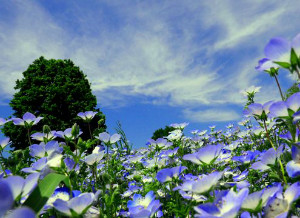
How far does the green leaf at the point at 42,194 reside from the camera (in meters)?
0.96

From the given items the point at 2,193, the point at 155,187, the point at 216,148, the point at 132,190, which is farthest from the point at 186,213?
the point at 132,190

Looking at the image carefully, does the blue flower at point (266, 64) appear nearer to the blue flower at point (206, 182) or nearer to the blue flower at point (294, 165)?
the blue flower at point (294, 165)

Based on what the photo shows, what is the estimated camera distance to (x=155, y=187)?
219cm

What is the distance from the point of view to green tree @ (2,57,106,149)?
16.1 meters

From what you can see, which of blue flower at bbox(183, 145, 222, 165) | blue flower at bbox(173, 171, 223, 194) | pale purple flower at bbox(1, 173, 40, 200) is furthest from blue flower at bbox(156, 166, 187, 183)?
pale purple flower at bbox(1, 173, 40, 200)

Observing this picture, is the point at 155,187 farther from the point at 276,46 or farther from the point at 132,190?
the point at 276,46

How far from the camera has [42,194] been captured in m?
1.01

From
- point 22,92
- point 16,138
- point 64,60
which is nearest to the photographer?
point 16,138

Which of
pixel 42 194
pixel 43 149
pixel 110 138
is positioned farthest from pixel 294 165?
pixel 110 138

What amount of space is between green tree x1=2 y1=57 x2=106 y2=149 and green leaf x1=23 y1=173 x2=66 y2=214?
14.7m

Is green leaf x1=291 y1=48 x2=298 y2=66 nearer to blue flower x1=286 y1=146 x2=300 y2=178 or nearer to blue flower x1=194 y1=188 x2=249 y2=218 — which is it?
blue flower x1=286 y1=146 x2=300 y2=178

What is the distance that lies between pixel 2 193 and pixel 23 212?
11cm

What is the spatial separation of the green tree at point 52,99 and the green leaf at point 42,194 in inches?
580

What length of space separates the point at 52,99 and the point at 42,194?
1636 centimetres
